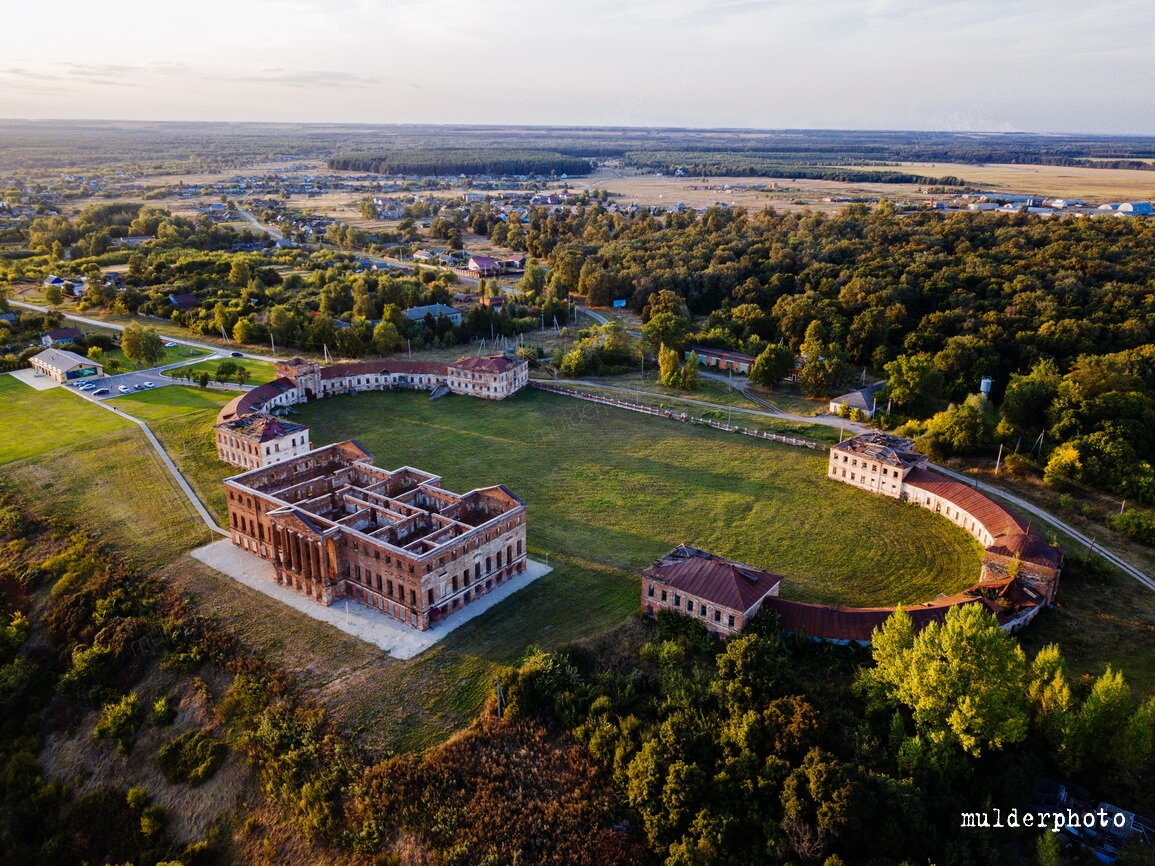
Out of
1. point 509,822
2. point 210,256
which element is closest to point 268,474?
point 509,822

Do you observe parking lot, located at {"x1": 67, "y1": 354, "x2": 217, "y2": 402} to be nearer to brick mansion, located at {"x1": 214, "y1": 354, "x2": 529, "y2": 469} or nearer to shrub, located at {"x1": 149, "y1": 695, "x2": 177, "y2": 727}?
brick mansion, located at {"x1": 214, "y1": 354, "x2": 529, "y2": 469}

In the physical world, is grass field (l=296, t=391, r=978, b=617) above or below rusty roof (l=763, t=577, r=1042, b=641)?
below

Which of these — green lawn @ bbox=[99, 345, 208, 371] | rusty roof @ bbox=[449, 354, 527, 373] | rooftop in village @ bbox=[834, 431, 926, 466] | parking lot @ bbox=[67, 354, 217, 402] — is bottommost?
green lawn @ bbox=[99, 345, 208, 371]

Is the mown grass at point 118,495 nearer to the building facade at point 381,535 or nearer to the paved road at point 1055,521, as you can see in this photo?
the building facade at point 381,535

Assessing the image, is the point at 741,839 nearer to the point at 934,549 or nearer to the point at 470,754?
the point at 470,754

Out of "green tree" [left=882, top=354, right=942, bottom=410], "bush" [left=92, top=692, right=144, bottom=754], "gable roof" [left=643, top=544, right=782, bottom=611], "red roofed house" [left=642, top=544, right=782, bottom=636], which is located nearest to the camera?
"bush" [left=92, top=692, right=144, bottom=754]

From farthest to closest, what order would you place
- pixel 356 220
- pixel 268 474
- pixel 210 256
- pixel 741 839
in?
pixel 356 220 < pixel 210 256 < pixel 268 474 < pixel 741 839

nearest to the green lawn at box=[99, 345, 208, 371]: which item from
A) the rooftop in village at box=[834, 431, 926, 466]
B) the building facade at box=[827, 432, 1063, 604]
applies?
the building facade at box=[827, 432, 1063, 604]
